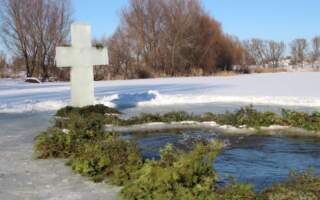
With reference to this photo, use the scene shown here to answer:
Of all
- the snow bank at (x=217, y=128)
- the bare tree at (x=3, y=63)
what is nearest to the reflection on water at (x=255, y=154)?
the snow bank at (x=217, y=128)

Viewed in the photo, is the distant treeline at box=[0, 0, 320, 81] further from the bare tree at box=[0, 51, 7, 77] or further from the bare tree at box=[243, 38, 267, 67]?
the bare tree at box=[243, 38, 267, 67]

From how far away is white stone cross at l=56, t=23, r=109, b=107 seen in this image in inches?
509

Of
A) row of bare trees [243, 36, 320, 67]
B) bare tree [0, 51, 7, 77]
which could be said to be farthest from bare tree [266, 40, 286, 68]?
bare tree [0, 51, 7, 77]

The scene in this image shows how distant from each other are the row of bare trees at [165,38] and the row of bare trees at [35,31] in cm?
642

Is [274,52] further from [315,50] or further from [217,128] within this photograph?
[217,128]

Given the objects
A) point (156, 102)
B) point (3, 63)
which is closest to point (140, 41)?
point (3, 63)

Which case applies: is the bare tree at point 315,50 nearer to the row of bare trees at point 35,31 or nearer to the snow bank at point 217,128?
the row of bare trees at point 35,31

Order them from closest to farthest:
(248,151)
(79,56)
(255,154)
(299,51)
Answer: (255,154) → (248,151) → (79,56) → (299,51)

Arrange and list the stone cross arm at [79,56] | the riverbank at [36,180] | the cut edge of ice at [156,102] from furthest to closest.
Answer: the cut edge of ice at [156,102], the stone cross arm at [79,56], the riverbank at [36,180]

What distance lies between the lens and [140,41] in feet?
184

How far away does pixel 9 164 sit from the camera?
6793mm

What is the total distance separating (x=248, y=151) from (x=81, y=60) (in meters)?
6.70

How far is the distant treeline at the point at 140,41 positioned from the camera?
5128cm

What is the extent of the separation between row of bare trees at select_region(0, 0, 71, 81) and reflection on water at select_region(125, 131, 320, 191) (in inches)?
1687
